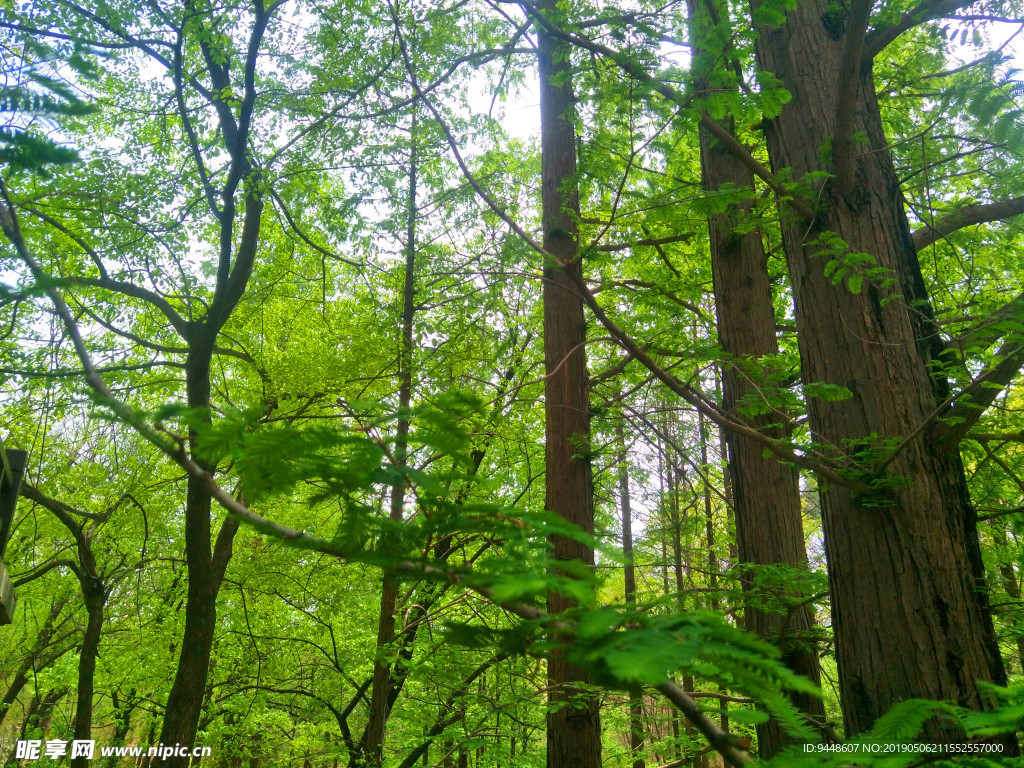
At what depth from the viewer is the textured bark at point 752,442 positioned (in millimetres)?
4656

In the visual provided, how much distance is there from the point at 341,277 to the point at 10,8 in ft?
20.7

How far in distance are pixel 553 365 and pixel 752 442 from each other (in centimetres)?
188

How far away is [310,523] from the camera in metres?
9.83

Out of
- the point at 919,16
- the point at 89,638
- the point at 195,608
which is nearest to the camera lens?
the point at 919,16

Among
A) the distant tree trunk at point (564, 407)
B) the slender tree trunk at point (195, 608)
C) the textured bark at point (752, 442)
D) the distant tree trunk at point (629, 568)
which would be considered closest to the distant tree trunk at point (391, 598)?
the distant tree trunk at point (564, 407)

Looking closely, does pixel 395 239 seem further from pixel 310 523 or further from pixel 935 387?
pixel 935 387

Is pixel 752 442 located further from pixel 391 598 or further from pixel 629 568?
pixel 629 568

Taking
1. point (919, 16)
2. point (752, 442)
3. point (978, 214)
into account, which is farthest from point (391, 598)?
point (919, 16)

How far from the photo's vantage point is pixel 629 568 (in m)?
9.80

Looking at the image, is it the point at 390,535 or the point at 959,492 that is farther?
the point at 959,492

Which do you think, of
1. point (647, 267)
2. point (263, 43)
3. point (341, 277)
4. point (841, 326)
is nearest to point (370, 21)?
point (263, 43)

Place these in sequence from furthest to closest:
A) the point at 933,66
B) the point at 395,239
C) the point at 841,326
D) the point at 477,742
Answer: the point at 395,239 < the point at 477,742 < the point at 933,66 < the point at 841,326

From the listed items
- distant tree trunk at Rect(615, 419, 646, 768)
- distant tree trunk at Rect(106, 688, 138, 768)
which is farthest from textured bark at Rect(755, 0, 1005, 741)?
distant tree trunk at Rect(106, 688, 138, 768)

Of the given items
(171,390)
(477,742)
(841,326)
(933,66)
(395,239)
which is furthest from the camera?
(171,390)
